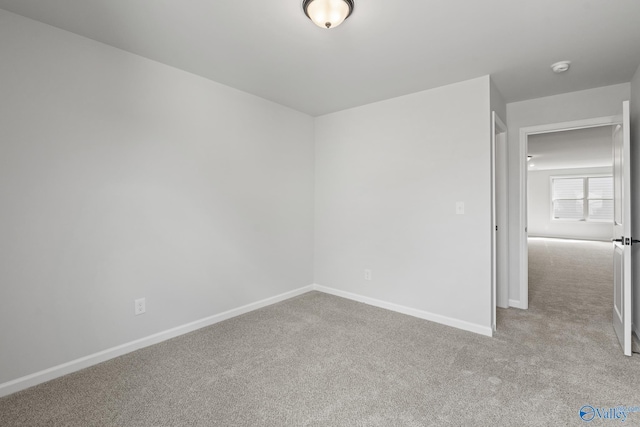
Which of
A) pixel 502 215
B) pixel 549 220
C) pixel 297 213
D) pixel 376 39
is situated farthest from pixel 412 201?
pixel 549 220

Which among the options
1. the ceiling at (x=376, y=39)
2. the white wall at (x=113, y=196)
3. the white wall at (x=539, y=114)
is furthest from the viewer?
the white wall at (x=539, y=114)

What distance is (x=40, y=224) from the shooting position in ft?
6.81

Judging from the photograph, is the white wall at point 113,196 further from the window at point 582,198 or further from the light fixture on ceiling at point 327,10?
the window at point 582,198

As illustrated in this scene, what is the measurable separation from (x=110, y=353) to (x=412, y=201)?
3092 millimetres

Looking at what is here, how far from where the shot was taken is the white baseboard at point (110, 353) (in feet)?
6.55

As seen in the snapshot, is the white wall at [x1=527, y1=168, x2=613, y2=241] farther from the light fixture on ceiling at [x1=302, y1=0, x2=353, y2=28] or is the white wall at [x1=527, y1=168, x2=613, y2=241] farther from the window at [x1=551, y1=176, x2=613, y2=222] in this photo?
the light fixture on ceiling at [x1=302, y1=0, x2=353, y2=28]

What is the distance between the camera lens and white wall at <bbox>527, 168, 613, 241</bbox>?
32.1ft

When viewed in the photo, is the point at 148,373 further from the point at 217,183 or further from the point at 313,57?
the point at 313,57

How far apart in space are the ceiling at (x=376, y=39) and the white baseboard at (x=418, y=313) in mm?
2374

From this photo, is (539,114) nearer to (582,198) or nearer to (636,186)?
(636,186)

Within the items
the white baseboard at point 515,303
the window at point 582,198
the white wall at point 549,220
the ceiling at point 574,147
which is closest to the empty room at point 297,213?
the white baseboard at point 515,303

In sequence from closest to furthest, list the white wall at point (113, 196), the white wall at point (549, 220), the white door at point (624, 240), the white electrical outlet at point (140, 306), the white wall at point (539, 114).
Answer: the white wall at point (113, 196) < the white door at point (624, 240) < the white electrical outlet at point (140, 306) < the white wall at point (539, 114) < the white wall at point (549, 220)

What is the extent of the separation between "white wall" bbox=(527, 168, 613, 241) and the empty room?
7588 millimetres

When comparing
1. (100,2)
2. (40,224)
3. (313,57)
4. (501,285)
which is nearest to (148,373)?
(40,224)
